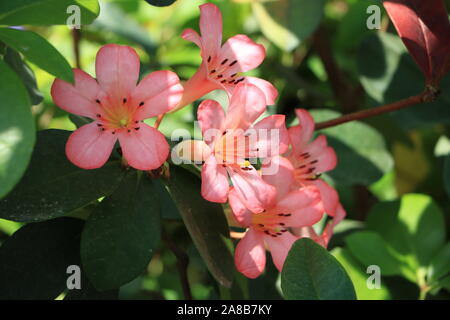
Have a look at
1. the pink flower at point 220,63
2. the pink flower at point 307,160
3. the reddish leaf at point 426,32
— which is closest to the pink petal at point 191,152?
the pink flower at point 220,63

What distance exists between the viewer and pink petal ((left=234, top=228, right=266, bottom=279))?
0.93 metres

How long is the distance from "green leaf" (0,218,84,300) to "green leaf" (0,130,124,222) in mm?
122

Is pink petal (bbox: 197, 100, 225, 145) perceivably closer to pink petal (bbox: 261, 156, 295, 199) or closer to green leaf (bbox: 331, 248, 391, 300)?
pink petal (bbox: 261, 156, 295, 199)

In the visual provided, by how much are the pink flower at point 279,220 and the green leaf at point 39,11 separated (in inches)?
14.4

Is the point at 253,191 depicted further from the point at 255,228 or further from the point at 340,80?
the point at 340,80

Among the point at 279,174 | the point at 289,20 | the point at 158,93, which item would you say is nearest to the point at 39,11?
the point at 158,93

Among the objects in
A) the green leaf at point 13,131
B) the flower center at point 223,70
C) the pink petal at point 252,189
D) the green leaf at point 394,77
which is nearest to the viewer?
the green leaf at point 13,131

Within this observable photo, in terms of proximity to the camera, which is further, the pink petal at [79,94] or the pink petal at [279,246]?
the pink petal at [279,246]

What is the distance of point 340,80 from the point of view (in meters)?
1.73

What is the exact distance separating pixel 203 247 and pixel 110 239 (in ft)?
0.44

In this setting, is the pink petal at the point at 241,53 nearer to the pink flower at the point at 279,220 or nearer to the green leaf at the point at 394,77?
the pink flower at the point at 279,220

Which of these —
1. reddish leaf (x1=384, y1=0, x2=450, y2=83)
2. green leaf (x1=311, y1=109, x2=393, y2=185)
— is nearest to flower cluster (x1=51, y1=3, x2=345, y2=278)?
reddish leaf (x1=384, y1=0, x2=450, y2=83)

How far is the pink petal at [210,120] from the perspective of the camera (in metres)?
0.89

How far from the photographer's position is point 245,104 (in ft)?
2.98
